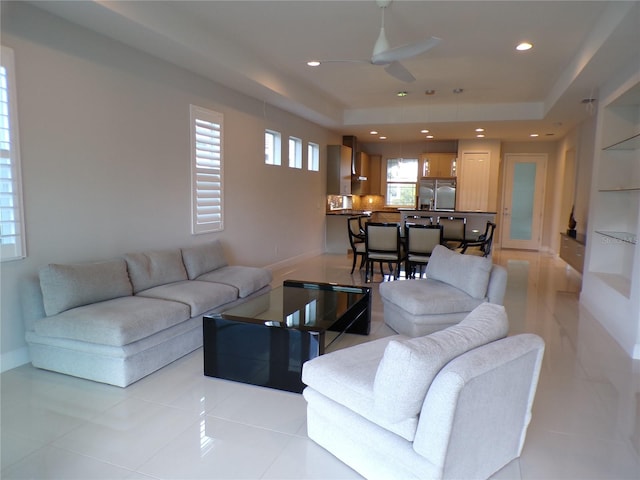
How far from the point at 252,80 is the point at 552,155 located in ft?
26.4

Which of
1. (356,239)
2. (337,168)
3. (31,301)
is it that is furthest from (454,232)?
(31,301)

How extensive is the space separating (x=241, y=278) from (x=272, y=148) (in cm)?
333

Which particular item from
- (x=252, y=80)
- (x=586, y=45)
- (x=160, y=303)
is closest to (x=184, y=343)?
(x=160, y=303)

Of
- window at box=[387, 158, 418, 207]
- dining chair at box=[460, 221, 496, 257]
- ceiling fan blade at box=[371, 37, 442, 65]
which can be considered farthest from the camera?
window at box=[387, 158, 418, 207]

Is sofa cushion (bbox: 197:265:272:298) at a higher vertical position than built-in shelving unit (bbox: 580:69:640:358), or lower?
lower

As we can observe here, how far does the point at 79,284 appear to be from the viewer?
3207mm

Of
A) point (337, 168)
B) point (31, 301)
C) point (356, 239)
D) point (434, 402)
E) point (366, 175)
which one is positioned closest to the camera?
point (434, 402)

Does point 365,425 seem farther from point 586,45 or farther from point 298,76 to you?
point 298,76

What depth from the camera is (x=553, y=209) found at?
32.8 ft

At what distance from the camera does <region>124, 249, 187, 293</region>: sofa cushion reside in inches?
150

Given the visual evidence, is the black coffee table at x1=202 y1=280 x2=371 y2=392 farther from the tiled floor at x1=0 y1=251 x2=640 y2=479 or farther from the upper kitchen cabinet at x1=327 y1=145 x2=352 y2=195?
the upper kitchen cabinet at x1=327 y1=145 x2=352 y2=195

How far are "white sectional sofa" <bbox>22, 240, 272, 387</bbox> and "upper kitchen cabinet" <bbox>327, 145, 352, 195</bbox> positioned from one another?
5760 millimetres

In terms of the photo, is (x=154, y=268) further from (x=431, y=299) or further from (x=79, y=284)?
(x=431, y=299)

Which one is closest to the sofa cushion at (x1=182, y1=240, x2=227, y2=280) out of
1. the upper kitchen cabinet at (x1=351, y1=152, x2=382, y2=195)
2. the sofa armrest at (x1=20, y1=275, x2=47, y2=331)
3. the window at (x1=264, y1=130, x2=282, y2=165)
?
the sofa armrest at (x1=20, y1=275, x2=47, y2=331)
